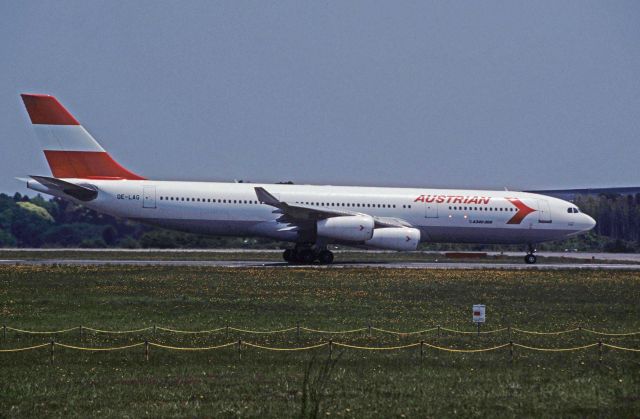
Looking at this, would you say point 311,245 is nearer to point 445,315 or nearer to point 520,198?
point 520,198

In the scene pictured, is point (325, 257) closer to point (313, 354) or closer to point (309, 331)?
point (309, 331)

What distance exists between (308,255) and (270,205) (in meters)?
3.71

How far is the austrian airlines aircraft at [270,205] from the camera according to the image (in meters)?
Result: 50.5

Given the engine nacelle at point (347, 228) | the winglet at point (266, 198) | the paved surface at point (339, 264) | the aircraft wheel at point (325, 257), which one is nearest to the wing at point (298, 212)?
the winglet at point (266, 198)

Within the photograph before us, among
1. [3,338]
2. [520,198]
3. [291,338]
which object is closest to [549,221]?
[520,198]

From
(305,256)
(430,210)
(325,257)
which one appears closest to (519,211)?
(430,210)

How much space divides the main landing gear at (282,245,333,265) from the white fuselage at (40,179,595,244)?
0.87 metres

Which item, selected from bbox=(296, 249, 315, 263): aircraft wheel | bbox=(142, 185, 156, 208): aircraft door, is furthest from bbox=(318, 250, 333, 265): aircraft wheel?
bbox=(142, 185, 156, 208): aircraft door

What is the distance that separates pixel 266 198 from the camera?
5012cm

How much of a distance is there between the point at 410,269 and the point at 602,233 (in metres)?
76.1

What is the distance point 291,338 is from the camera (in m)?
24.2

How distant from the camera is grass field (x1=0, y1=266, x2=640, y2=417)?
16.4m

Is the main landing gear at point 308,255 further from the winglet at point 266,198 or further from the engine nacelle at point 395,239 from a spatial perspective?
the winglet at point 266,198

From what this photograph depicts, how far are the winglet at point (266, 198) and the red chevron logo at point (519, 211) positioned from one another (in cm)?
1455
